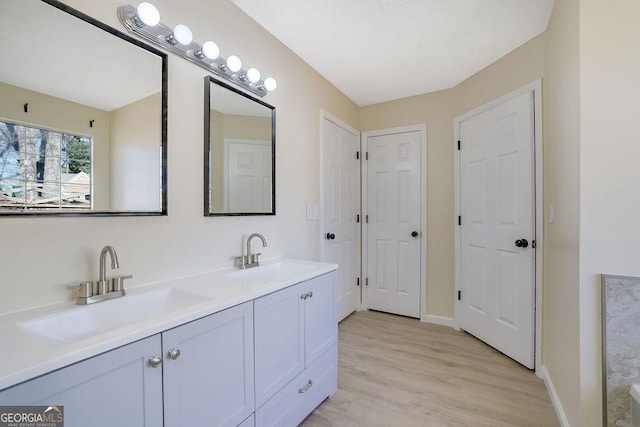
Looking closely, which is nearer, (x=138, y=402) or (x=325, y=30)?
(x=138, y=402)

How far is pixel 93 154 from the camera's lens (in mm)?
1133

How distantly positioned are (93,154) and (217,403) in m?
1.07

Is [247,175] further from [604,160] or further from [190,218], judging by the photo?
[604,160]

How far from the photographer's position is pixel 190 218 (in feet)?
4.95

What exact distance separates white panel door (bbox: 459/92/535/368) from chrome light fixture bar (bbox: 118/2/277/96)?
6.22ft

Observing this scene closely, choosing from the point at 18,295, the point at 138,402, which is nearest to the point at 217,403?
the point at 138,402

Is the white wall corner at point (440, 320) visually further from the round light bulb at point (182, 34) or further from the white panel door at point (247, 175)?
the round light bulb at point (182, 34)

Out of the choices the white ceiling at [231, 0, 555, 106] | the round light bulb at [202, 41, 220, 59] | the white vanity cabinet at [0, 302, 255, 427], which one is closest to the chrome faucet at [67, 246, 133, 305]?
the white vanity cabinet at [0, 302, 255, 427]

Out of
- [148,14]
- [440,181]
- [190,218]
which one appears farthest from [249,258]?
[440,181]

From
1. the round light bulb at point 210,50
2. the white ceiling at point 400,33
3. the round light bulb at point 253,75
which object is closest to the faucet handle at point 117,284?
the round light bulb at point 210,50

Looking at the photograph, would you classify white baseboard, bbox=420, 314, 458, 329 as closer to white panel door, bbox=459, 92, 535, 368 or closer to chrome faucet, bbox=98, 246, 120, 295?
white panel door, bbox=459, 92, 535, 368

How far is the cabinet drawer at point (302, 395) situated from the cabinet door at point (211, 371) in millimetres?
159

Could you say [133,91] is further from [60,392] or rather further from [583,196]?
[583,196]

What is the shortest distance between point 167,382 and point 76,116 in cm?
103
